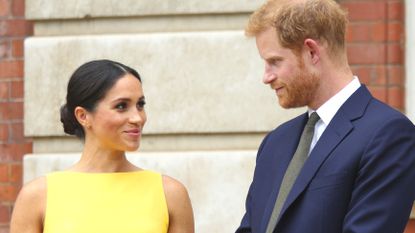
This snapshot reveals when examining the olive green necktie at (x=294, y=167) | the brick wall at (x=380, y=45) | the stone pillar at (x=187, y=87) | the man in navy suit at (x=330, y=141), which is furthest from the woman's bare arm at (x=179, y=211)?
the brick wall at (x=380, y=45)

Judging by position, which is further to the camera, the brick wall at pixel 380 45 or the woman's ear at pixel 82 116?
the brick wall at pixel 380 45

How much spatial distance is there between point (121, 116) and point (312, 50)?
0.85 meters

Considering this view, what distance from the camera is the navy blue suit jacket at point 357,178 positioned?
299 centimetres

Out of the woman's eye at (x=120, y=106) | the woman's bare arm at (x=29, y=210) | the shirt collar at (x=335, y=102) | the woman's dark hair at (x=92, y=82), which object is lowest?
the woman's bare arm at (x=29, y=210)

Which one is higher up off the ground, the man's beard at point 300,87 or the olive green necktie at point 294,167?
the man's beard at point 300,87

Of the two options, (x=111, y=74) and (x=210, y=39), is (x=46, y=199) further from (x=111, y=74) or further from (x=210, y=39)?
(x=210, y=39)

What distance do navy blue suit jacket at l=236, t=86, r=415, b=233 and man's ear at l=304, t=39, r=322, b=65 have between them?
0.52 feet

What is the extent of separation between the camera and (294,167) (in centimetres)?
324

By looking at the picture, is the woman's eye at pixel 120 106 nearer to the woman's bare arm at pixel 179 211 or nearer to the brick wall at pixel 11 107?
the woman's bare arm at pixel 179 211

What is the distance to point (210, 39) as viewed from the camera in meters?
5.06

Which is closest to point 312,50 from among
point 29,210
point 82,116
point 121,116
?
point 121,116

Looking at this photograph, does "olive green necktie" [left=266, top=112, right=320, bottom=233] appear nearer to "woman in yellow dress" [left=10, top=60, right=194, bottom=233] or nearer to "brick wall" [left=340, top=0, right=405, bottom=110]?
"woman in yellow dress" [left=10, top=60, right=194, bottom=233]

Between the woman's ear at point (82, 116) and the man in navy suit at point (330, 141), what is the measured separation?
2.62ft

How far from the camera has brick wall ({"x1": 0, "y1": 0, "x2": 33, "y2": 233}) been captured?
5.32 m
